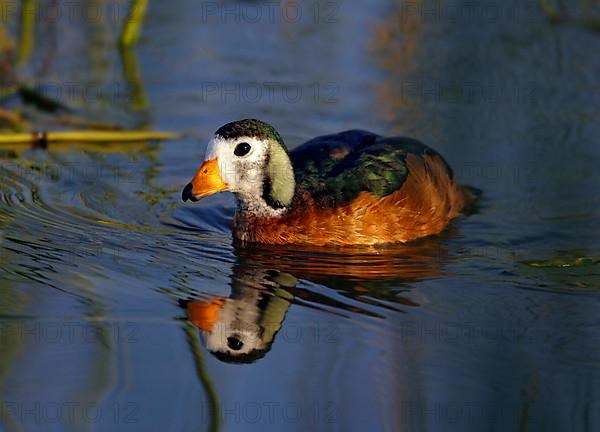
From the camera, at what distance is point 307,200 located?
9.14 m

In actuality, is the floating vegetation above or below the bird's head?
below

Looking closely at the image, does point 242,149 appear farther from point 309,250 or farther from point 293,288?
point 293,288

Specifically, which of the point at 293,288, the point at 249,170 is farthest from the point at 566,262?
the point at 249,170

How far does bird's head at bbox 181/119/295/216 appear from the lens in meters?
8.77

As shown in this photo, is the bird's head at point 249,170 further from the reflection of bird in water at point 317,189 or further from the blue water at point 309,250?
the blue water at point 309,250

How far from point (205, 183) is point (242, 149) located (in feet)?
1.28

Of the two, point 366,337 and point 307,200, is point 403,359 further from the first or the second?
point 307,200

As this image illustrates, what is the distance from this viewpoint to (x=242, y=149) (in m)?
8.86

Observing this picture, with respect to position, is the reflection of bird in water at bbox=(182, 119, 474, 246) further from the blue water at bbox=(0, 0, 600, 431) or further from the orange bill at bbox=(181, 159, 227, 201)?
the blue water at bbox=(0, 0, 600, 431)

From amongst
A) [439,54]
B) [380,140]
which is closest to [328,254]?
[380,140]

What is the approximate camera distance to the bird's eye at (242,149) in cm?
884

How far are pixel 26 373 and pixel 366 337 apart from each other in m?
2.05

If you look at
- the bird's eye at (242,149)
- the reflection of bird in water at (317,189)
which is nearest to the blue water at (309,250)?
the reflection of bird in water at (317,189)

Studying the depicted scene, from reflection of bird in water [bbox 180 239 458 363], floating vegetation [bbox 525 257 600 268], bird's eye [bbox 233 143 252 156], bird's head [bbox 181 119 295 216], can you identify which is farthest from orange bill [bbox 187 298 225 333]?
floating vegetation [bbox 525 257 600 268]
